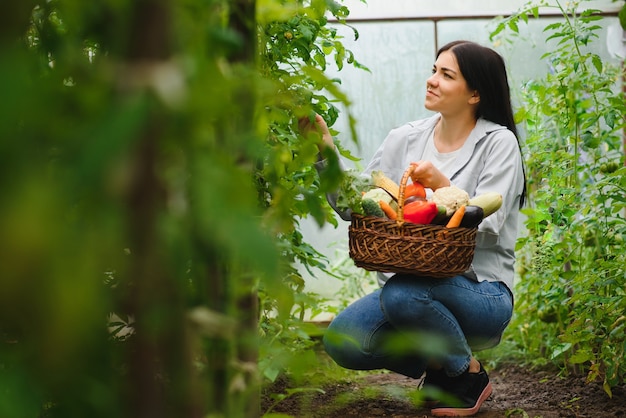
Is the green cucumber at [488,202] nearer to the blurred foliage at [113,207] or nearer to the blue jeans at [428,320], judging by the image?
the blue jeans at [428,320]

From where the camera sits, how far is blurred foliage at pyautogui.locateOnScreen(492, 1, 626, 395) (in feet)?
8.71

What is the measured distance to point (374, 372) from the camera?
3.57 metres

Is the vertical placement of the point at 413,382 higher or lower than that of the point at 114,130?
A: lower

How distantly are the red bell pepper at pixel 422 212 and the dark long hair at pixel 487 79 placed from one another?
61cm

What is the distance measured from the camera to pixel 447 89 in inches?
112

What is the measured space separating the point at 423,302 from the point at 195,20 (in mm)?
2096

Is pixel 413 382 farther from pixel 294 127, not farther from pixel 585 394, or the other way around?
pixel 294 127

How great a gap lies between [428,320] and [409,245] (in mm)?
425

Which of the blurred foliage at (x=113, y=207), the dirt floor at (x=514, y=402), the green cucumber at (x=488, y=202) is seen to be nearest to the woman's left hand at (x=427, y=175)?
the green cucumber at (x=488, y=202)

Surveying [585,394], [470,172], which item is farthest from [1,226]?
[585,394]

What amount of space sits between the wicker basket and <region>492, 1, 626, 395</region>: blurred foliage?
20.9 inches

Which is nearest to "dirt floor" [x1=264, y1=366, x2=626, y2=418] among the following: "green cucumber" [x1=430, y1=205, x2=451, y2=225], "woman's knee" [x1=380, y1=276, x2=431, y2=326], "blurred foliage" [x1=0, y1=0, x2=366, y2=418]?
"woman's knee" [x1=380, y1=276, x2=431, y2=326]

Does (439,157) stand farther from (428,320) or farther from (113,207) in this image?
(113,207)

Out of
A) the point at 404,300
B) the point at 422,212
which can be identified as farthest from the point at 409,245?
the point at 404,300
